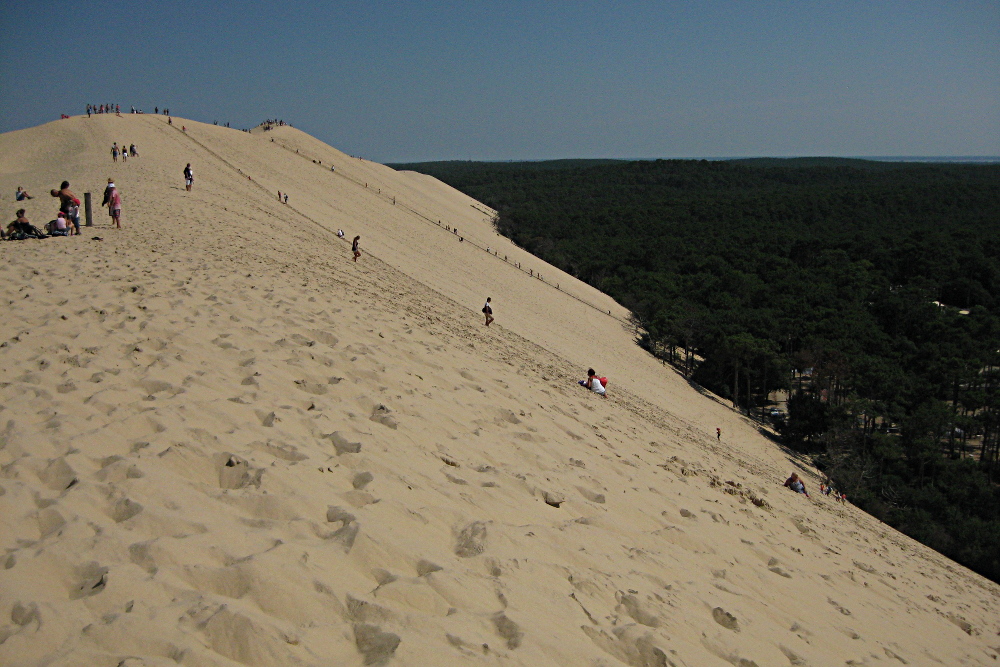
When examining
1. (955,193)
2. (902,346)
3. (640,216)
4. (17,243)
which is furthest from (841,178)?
(17,243)

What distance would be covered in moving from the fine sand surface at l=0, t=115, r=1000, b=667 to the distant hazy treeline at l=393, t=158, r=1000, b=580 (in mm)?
13768

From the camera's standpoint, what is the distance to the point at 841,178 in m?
151

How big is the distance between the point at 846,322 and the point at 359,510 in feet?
122

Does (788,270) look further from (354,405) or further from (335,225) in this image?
(354,405)

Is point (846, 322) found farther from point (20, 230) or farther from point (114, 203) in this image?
point (20, 230)

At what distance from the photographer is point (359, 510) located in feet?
14.3

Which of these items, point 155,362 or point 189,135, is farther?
point 189,135

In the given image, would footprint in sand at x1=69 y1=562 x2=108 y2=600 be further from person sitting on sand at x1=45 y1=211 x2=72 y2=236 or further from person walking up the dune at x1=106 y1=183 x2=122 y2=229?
person walking up the dune at x1=106 y1=183 x2=122 y2=229

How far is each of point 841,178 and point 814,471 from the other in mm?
149636

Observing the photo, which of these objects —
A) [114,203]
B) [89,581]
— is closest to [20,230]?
[114,203]

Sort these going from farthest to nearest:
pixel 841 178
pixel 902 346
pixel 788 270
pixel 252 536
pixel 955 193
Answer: pixel 841 178 < pixel 955 193 < pixel 788 270 < pixel 902 346 < pixel 252 536

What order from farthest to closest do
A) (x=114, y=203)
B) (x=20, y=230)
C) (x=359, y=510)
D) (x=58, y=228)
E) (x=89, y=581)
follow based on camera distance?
(x=114, y=203) < (x=58, y=228) < (x=20, y=230) < (x=359, y=510) < (x=89, y=581)

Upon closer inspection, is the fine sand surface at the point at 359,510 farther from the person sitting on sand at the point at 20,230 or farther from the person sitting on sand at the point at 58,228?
the person sitting on sand at the point at 20,230

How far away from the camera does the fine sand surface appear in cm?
327
